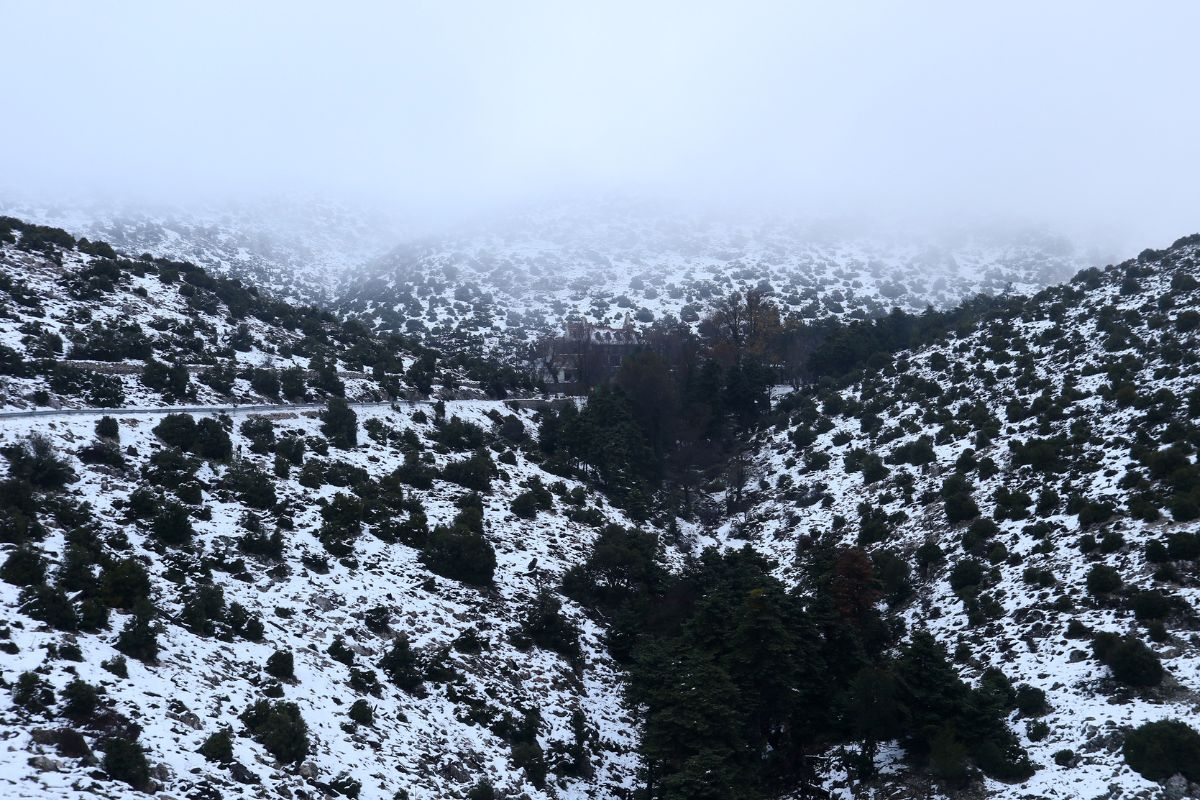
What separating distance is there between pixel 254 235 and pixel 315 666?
3978 inches

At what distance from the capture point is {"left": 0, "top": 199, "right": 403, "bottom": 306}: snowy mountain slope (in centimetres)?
8481

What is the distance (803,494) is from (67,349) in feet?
108

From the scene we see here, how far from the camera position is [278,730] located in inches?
560

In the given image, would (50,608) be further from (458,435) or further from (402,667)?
(458,435)

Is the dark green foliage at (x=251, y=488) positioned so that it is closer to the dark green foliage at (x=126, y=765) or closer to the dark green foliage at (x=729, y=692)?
the dark green foliage at (x=126, y=765)

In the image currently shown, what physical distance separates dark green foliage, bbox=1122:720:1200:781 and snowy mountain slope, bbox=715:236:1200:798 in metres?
0.31

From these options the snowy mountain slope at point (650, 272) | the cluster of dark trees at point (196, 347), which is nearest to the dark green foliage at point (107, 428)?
the cluster of dark trees at point (196, 347)

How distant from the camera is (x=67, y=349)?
29.0 meters

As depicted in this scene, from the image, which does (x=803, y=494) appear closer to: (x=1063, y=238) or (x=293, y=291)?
(x=293, y=291)

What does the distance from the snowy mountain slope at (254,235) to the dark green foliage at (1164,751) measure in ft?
269

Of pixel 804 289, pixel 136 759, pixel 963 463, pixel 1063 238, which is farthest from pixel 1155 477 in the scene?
pixel 1063 238

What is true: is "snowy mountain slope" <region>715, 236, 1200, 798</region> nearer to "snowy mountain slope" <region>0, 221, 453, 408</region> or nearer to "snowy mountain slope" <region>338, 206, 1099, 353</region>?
"snowy mountain slope" <region>0, 221, 453, 408</region>

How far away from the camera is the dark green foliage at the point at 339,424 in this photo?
1211 inches

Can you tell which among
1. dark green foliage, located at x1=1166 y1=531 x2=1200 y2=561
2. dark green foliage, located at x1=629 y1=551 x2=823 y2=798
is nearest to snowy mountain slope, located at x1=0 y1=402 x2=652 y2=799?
dark green foliage, located at x1=629 y1=551 x2=823 y2=798
